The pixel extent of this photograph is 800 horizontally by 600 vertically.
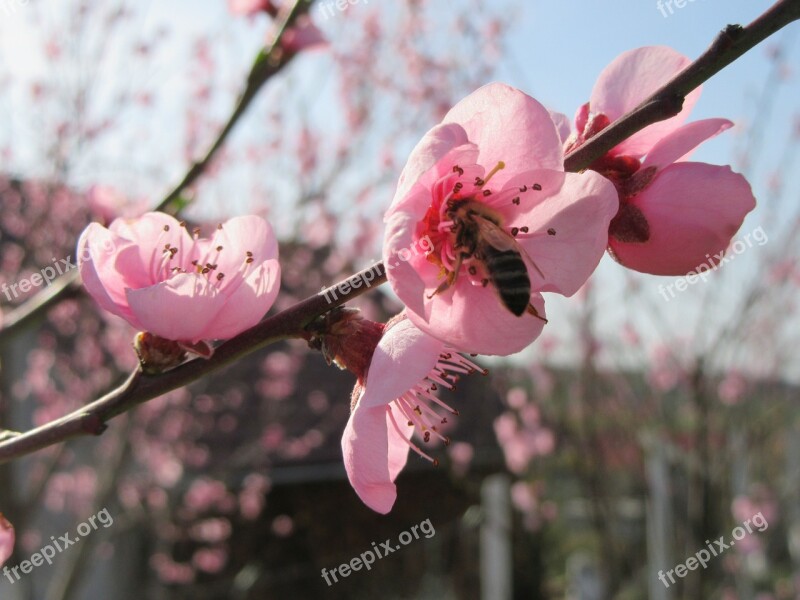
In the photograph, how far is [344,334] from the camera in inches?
34.8

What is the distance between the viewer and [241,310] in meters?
0.85

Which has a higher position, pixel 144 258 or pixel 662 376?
pixel 144 258

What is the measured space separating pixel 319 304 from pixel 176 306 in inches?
6.6

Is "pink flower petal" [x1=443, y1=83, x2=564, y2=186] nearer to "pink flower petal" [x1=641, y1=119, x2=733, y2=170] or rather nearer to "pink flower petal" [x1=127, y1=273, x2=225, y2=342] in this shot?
"pink flower petal" [x1=641, y1=119, x2=733, y2=170]

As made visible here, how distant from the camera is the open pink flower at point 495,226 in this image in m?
0.74

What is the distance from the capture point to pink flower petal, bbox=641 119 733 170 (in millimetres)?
863

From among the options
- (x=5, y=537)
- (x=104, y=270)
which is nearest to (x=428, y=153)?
(x=104, y=270)

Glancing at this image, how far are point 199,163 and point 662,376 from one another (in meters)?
6.33

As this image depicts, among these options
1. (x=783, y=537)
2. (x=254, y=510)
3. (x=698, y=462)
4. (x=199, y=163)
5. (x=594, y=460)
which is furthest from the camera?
(x=783, y=537)

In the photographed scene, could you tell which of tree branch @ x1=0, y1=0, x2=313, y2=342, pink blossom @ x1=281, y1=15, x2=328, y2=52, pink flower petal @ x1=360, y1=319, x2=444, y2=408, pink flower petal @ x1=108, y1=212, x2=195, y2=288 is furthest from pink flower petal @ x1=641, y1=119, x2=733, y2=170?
pink blossom @ x1=281, y1=15, x2=328, y2=52

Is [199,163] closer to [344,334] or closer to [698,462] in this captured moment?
[344,334]

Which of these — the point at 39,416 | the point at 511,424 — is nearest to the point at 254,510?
the point at 39,416

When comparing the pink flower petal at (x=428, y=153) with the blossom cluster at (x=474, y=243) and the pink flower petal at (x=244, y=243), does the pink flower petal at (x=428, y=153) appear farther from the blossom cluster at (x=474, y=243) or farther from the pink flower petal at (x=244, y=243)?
the pink flower petal at (x=244, y=243)

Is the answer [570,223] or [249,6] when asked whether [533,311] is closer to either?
[570,223]
